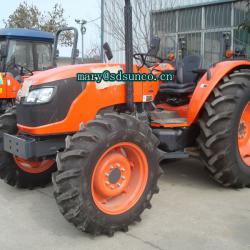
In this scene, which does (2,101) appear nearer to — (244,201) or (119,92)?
(119,92)

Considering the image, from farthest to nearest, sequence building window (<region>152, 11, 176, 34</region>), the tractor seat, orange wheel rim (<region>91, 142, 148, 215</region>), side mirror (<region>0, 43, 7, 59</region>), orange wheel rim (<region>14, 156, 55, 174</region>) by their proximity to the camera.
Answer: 1. building window (<region>152, 11, 176, 34</region>)
2. side mirror (<region>0, 43, 7, 59</region>)
3. the tractor seat
4. orange wheel rim (<region>14, 156, 55, 174</region>)
5. orange wheel rim (<region>91, 142, 148, 215</region>)

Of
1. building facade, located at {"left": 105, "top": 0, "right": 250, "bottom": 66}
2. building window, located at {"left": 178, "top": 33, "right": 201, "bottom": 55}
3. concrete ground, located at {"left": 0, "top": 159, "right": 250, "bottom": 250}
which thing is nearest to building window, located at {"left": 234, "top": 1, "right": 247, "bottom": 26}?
building facade, located at {"left": 105, "top": 0, "right": 250, "bottom": 66}

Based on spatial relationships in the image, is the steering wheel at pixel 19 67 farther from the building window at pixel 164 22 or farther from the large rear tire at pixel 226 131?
the large rear tire at pixel 226 131

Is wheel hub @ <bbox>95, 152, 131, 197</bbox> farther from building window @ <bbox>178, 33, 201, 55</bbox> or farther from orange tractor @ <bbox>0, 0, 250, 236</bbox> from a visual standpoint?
building window @ <bbox>178, 33, 201, 55</bbox>

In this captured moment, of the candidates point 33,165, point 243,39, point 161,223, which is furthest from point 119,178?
point 243,39

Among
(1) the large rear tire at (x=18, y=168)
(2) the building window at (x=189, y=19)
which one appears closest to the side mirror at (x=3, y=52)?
(1) the large rear tire at (x=18, y=168)

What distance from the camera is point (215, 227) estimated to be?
11.5ft

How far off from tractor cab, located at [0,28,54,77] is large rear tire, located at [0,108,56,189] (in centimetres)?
386

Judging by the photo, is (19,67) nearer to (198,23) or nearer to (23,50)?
(23,50)

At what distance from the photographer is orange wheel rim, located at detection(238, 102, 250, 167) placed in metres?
4.66

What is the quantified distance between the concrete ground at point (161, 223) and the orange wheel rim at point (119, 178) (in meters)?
0.25

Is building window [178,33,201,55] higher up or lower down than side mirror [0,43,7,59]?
higher up

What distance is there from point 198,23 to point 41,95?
9538mm

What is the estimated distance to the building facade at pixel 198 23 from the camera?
11.0m
